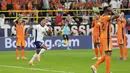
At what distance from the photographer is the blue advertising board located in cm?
3234

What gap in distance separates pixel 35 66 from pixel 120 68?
376cm

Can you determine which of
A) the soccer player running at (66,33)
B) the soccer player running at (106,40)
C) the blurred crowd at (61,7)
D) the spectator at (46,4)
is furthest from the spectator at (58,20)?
the soccer player running at (106,40)

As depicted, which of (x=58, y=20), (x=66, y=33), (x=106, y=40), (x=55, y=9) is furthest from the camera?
(x=55, y=9)

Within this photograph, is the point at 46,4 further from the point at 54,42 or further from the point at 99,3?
the point at 54,42

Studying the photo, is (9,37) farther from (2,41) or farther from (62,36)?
(62,36)

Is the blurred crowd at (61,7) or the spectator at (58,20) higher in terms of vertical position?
the blurred crowd at (61,7)

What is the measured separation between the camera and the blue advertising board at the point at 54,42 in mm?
32344

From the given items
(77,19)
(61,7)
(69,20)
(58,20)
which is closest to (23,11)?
(58,20)

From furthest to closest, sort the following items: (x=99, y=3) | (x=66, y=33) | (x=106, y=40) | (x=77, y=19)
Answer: (x=99, y=3), (x=77, y=19), (x=66, y=33), (x=106, y=40)

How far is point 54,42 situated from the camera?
1321 inches

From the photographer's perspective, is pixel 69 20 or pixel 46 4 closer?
pixel 69 20

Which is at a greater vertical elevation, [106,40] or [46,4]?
[46,4]

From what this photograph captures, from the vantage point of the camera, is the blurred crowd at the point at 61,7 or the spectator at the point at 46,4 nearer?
the blurred crowd at the point at 61,7

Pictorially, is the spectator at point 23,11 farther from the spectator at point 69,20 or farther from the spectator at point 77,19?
the spectator at point 77,19
